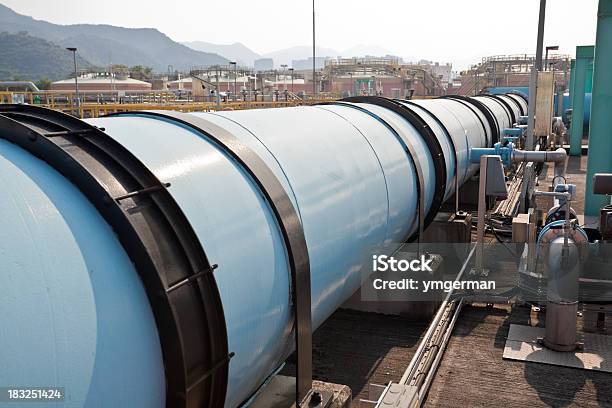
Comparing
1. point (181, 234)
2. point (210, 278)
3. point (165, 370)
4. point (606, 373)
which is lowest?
point (606, 373)

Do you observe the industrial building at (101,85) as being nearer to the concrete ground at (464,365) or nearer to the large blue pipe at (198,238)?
the concrete ground at (464,365)

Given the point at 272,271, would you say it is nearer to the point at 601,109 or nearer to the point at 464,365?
the point at 464,365

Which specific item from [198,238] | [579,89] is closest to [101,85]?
[579,89]

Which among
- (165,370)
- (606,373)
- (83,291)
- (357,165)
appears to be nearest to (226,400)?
(165,370)

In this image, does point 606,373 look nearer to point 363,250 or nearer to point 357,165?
point 363,250

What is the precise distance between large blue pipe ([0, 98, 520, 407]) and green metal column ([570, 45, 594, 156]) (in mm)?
19240

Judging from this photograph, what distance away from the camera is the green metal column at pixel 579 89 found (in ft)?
74.5

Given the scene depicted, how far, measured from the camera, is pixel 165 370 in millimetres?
2711

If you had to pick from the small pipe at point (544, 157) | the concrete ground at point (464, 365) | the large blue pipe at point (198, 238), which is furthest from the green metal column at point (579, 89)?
the large blue pipe at point (198, 238)

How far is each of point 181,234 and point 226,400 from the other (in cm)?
103

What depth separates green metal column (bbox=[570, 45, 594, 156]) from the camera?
74.5 ft

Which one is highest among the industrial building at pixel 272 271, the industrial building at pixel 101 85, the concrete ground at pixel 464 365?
the industrial building at pixel 101 85

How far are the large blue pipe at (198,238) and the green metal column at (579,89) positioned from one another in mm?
19240

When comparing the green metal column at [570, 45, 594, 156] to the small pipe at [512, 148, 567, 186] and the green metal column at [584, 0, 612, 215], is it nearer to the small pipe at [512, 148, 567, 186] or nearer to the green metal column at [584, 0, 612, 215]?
the green metal column at [584, 0, 612, 215]
